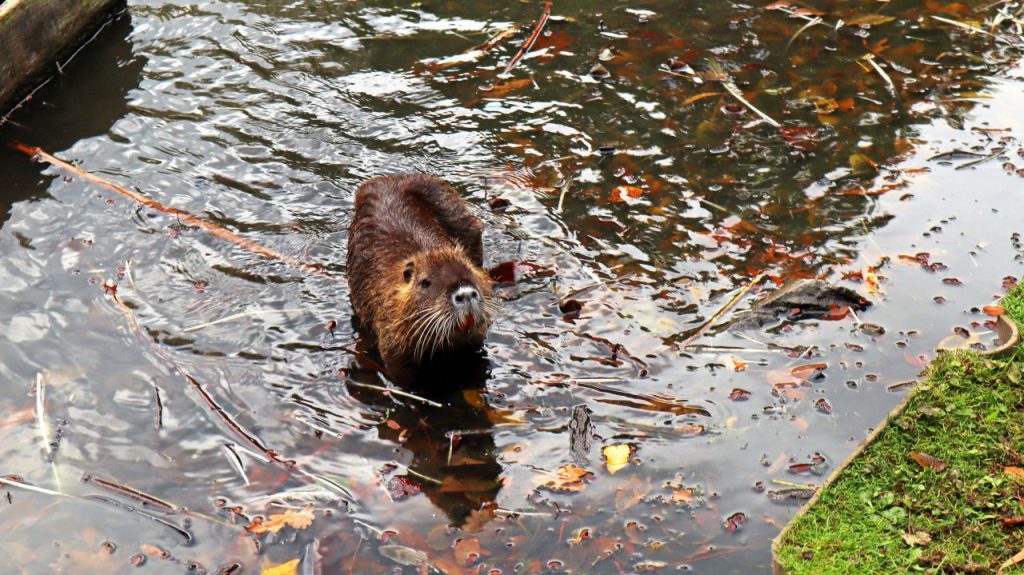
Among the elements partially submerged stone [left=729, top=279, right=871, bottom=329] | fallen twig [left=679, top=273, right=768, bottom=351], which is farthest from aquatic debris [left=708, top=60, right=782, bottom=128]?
partially submerged stone [left=729, top=279, right=871, bottom=329]

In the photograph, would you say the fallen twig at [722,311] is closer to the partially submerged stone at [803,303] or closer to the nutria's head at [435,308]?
the partially submerged stone at [803,303]

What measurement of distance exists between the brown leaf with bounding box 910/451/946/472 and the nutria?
2.42 m

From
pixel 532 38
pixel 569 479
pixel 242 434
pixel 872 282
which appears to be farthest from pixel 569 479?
pixel 532 38

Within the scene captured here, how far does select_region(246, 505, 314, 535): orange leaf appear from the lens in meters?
4.92

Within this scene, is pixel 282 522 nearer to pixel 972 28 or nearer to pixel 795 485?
pixel 795 485

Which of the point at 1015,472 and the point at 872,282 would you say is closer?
the point at 1015,472

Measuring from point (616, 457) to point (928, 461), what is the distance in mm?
1545

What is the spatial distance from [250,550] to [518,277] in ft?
8.97

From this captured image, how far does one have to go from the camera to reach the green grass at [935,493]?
14.3 ft

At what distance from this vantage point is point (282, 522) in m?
4.96

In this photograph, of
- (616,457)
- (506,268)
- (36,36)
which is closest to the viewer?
(616,457)

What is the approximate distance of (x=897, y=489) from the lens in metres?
4.74

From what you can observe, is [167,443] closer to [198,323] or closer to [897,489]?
[198,323]

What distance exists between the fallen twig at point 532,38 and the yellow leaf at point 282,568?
214 inches
